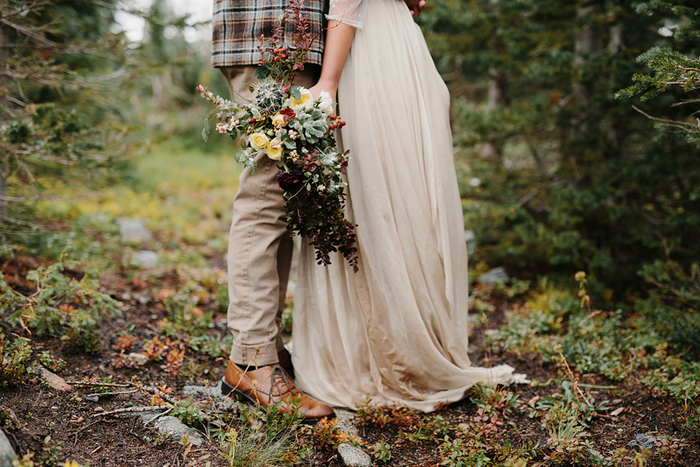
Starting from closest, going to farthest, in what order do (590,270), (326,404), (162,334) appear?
1. (326,404)
2. (162,334)
3. (590,270)

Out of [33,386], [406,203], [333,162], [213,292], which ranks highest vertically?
[333,162]

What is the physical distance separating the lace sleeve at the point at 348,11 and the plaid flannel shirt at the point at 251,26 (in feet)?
0.20

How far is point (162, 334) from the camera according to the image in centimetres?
Answer: 263

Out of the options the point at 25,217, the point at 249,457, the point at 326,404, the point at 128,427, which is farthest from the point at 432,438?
the point at 25,217

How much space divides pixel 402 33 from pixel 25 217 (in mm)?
2876

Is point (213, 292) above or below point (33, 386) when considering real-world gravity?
below

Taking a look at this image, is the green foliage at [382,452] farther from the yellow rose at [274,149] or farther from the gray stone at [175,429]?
the yellow rose at [274,149]

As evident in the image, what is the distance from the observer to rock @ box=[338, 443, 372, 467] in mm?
1747

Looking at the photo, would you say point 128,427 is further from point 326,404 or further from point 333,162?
point 333,162

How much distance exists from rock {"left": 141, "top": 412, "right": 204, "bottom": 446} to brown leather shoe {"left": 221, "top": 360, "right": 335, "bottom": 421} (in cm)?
26

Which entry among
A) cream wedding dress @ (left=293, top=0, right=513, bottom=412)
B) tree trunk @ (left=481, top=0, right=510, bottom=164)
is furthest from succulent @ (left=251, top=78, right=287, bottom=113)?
tree trunk @ (left=481, top=0, right=510, bottom=164)

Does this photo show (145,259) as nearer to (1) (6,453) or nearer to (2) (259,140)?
(2) (259,140)

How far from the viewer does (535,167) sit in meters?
4.42

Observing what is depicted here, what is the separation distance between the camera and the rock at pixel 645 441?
5.94 feet
